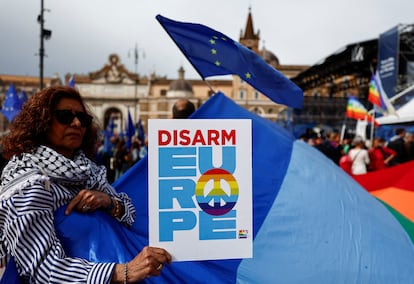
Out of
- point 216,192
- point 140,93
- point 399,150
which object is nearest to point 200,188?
point 216,192

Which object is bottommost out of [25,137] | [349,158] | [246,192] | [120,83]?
[349,158]

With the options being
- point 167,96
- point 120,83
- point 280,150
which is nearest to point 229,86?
point 167,96

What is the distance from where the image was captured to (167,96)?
9038 centimetres

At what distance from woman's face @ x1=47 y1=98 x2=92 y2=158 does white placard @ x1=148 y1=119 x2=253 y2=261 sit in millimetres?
450

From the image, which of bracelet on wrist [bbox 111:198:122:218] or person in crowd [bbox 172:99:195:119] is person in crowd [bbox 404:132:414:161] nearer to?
person in crowd [bbox 172:99:195:119]

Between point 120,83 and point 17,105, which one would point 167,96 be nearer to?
point 120,83

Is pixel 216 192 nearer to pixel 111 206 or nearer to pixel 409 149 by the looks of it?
pixel 111 206

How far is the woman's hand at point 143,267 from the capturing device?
5.22 ft

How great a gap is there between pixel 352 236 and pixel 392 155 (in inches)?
306

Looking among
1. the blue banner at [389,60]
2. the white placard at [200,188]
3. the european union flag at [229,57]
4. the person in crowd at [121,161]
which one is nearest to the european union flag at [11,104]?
the person in crowd at [121,161]

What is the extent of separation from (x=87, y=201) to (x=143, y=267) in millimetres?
404

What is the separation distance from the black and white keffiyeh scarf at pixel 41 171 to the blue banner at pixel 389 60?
63.6 ft

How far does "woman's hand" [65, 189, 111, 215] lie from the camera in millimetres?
1798

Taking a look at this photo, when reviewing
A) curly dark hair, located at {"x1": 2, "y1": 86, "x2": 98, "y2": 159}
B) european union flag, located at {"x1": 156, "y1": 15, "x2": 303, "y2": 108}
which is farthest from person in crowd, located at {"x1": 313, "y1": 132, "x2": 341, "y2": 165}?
curly dark hair, located at {"x1": 2, "y1": 86, "x2": 98, "y2": 159}
